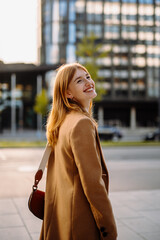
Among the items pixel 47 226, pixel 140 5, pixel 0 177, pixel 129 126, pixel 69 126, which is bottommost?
pixel 129 126

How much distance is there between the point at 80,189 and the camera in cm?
221

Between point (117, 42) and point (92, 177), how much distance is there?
A: 218 feet

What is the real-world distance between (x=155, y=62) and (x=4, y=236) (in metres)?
66.4

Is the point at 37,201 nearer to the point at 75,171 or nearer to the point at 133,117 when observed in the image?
the point at 75,171

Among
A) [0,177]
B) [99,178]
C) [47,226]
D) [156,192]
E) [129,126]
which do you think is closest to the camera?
A: [99,178]

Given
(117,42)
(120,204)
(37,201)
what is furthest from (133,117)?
(37,201)

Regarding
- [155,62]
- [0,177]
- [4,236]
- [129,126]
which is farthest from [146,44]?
[4,236]

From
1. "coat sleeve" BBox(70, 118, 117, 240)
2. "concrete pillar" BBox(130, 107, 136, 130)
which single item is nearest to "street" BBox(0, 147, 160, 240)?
"coat sleeve" BBox(70, 118, 117, 240)

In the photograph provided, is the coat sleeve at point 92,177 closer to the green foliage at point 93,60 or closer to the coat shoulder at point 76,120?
the coat shoulder at point 76,120

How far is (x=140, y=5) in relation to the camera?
66.9 metres

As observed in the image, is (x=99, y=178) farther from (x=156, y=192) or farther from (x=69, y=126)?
(x=156, y=192)

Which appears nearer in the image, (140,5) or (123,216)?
(123,216)

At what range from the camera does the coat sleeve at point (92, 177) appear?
2131 mm

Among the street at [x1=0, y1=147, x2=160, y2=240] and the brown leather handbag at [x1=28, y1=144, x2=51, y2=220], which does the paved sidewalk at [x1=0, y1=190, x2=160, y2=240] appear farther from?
the brown leather handbag at [x1=28, y1=144, x2=51, y2=220]
